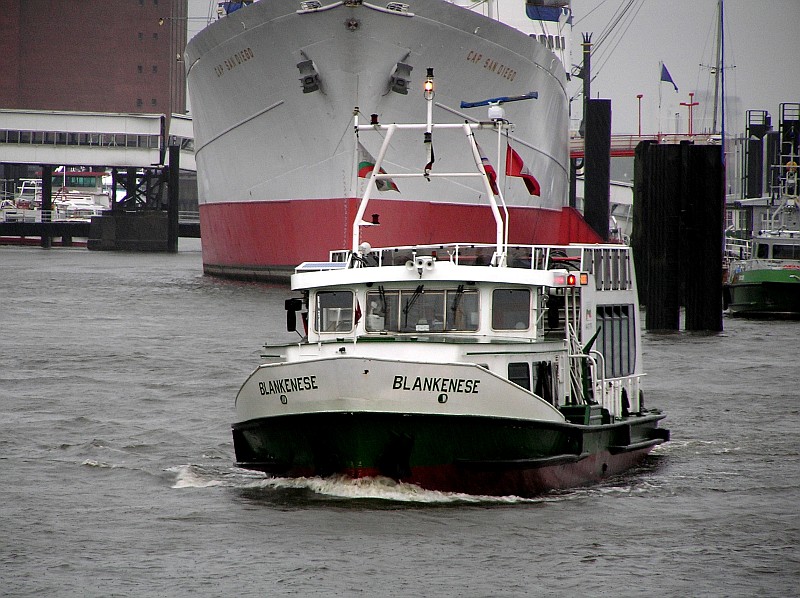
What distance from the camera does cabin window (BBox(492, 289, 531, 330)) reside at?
17422 millimetres

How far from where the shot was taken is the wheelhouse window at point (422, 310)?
57.1 feet

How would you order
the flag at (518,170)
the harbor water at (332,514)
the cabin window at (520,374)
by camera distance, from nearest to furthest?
the harbor water at (332,514), the cabin window at (520,374), the flag at (518,170)

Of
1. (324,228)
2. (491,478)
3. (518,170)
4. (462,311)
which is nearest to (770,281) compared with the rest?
(324,228)

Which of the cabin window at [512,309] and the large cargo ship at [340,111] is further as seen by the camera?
the large cargo ship at [340,111]

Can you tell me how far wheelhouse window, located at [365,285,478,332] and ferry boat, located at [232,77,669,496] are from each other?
1 centimetres

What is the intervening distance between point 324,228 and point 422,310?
3166cm

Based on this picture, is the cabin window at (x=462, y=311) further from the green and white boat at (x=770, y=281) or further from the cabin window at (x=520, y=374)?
the green and white boat at (x=770, y=281)

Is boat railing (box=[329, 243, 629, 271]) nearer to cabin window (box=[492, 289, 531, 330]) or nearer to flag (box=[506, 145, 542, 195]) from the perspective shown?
cabin window (box=[492, 289, 531, 330])

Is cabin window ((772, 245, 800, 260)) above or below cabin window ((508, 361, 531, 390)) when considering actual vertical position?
above

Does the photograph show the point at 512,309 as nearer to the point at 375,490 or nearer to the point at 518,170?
the point at 375,490

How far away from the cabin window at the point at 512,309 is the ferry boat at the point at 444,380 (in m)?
0.01

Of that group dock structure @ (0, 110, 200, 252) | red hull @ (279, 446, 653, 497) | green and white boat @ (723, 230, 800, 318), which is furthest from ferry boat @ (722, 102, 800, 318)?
dock structure @ (0, 110, 200, 252)

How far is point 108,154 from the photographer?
109 m

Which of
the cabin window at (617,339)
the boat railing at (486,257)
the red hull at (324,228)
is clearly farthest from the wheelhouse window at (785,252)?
the boat railing at (486,257)
